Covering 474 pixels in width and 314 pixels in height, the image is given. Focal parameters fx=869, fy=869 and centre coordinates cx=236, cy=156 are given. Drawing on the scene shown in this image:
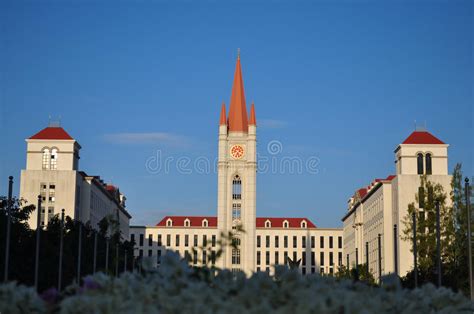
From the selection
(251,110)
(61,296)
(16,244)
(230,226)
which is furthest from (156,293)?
(251,110)

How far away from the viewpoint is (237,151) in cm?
A: 14738

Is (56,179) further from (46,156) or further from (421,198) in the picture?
(421,198)

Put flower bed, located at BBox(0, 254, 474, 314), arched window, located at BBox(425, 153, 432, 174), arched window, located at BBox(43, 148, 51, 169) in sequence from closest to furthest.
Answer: flower bed, located at BBox(0, 254, 474, 314) → arched window, located at BBox(425, 153, 432, 174) → arched window, located at BBox(43, 148, 51, 169)

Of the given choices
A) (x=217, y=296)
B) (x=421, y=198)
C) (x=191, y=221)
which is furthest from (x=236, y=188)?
(x=217, y=296)

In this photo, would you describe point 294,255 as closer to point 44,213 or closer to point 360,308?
point 44,213

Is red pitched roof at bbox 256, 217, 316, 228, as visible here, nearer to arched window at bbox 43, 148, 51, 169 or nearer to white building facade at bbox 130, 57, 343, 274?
white building facade at bbox 130, 57, 343, 274

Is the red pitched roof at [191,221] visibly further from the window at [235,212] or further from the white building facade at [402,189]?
the white building facade at [402,189]

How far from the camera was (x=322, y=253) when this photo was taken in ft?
580

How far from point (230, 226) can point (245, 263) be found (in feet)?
21.2

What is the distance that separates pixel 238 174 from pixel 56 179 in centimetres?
4620

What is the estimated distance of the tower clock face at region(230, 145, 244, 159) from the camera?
481 feet

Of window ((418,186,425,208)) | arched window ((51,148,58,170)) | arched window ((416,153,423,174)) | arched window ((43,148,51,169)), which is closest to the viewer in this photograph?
window ((418,186,425,208))

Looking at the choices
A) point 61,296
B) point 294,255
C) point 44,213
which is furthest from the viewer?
point 294,255

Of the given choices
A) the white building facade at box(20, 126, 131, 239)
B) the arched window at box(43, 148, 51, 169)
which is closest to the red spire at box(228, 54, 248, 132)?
the white building facade at box(20, 126, 131, 239)
